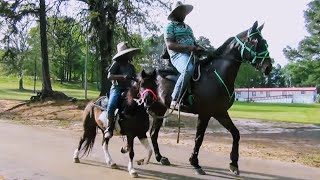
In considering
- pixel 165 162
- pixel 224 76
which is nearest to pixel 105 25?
pixel 165 162

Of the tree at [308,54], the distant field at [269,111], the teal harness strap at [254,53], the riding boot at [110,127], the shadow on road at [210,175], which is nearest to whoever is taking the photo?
the teal harness strap at [254,53]

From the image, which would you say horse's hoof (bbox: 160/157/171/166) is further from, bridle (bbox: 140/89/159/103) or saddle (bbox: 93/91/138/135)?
bridle (bbox: 140/89/159/103)

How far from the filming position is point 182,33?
8.64m

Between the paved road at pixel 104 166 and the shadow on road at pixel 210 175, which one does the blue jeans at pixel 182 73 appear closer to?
the shadow on road at pixel 210 175

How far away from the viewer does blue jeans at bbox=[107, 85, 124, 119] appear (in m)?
8.46

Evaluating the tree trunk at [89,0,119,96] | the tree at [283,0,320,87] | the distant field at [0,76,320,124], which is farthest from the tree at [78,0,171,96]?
the tree at [283,0,320,87]

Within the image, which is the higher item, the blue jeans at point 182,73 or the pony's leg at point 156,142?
the blue jeans at point 182,73

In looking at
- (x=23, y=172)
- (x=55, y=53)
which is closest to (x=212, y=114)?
(x=23, y=172)

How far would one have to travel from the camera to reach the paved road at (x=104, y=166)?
8195mm

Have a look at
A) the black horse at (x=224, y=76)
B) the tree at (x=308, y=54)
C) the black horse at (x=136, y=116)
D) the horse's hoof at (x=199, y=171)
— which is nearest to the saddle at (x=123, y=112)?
the black horse at (x=136, y=116)

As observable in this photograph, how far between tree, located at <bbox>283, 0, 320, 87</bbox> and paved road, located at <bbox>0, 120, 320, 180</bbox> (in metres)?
59.0

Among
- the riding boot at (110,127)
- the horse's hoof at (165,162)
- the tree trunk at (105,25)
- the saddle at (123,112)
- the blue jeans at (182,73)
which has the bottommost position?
the horse's hoof at (165,162)

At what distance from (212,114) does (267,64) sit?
1.35 meters

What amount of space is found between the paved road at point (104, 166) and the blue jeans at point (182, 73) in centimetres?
149
